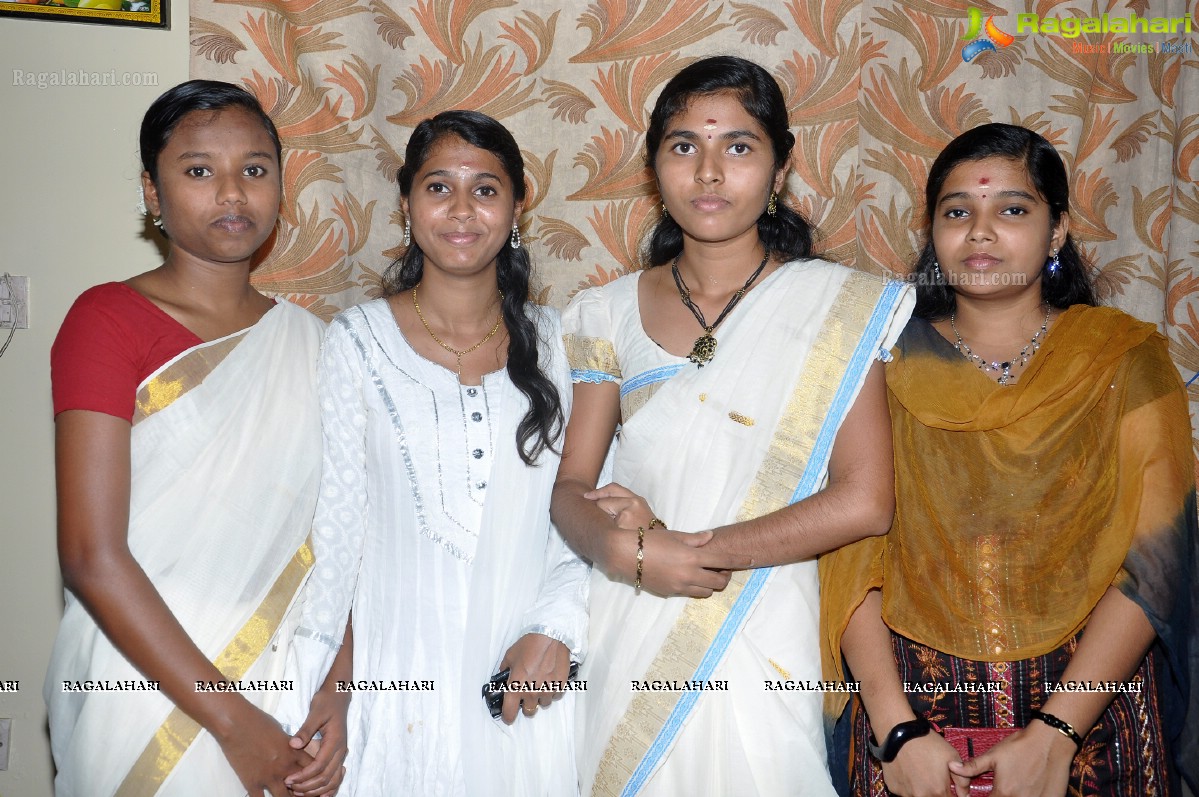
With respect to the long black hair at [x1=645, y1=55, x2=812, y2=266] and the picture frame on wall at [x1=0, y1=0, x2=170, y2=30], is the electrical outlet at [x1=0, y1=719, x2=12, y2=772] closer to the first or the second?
the picture frame on wall at [x1=0, y1=0, x2=170, y2=30]

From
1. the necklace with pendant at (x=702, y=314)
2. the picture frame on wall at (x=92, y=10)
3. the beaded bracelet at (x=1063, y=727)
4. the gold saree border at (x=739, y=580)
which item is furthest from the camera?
the picture frame on wall at (x=92, y=10)

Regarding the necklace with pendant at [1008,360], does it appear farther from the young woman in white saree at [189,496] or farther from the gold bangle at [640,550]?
the young woman in white saree at [189,496]

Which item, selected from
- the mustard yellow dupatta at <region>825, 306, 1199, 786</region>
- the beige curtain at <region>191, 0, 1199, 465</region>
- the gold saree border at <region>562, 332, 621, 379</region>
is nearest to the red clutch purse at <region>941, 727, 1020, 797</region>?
the mustard yellow dupatta at <region>825, 306, 1199, 786</region>

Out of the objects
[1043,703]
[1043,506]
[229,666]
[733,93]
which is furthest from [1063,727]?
[229,666]

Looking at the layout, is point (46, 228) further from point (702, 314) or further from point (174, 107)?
point (702, 314)

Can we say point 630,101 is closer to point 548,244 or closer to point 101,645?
point 548,244

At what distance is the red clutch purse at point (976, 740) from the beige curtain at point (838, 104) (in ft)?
4.26

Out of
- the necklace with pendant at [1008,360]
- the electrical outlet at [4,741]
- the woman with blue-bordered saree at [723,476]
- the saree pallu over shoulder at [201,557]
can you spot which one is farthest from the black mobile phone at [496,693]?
the electrical outlet at [4,741]

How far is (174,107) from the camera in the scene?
1.97m

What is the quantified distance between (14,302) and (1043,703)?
8.80 ft

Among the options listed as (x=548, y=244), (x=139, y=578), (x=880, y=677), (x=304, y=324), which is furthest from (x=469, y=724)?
(x=548, y=244)

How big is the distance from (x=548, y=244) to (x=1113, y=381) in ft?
4.80

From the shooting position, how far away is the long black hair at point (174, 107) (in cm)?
196

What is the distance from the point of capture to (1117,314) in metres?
1.97
